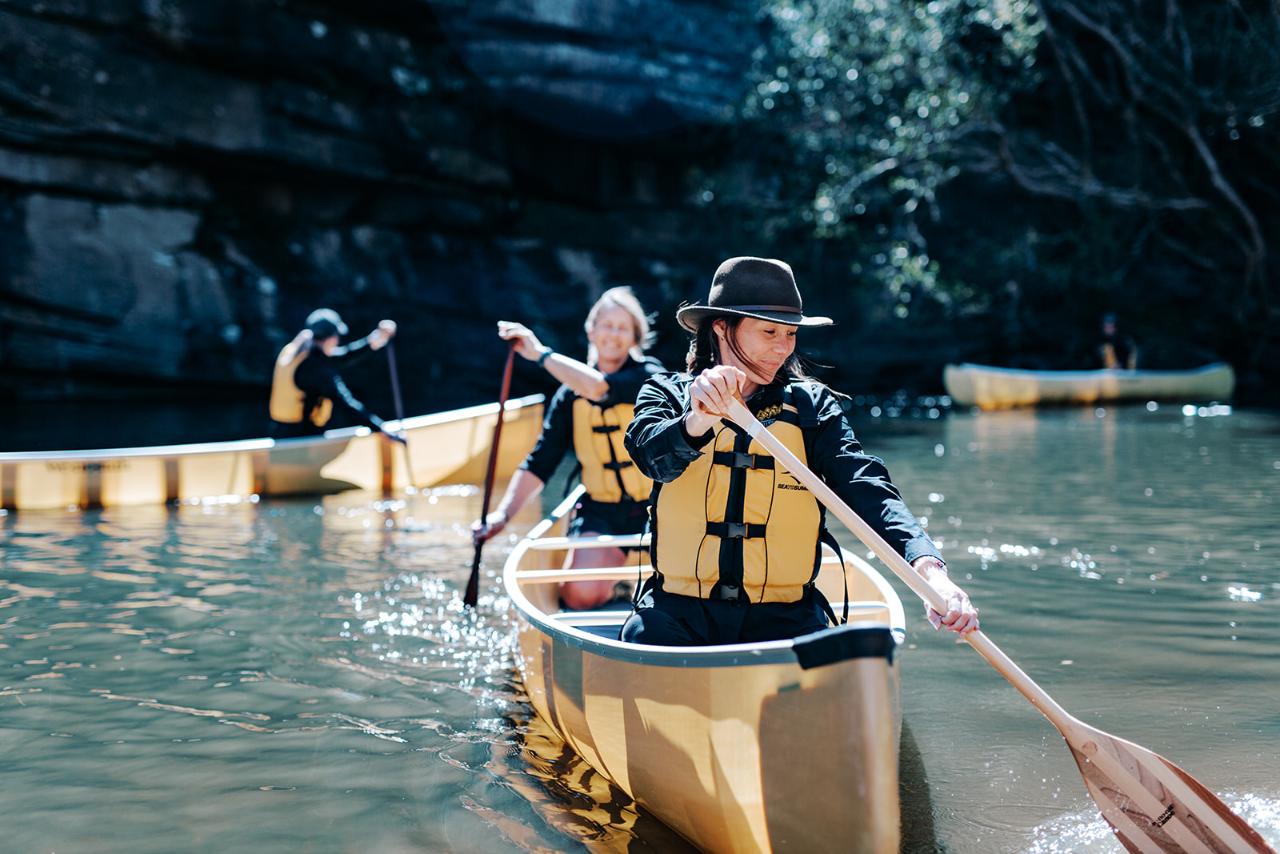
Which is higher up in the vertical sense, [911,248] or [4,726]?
[911,248]

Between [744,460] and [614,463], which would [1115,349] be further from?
[744,460]

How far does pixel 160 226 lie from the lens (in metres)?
17.4

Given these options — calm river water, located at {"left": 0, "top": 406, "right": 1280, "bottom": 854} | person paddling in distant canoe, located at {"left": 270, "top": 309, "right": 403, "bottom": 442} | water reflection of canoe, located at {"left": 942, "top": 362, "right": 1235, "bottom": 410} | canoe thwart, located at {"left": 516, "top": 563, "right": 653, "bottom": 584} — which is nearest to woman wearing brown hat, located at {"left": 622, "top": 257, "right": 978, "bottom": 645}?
calm river water, located at {"left": 0, "top": 406, "right": 1280, "bottom": 854}

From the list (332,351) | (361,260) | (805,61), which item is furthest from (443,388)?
(332,351)

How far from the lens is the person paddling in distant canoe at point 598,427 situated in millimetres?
4629

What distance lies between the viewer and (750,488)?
107 inches

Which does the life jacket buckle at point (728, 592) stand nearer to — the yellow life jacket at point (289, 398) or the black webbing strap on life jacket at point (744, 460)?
the black webbing strap on life jacket at point (744, 460)

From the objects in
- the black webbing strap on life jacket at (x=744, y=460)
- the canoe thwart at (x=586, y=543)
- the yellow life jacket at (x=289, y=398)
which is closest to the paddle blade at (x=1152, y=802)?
the black webbing strap on life jacket at (x=744, y=460)

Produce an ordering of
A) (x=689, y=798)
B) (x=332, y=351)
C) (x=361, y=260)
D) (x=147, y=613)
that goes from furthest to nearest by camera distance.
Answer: (x=361, y=260) < (x=332, y=351) < (x=147, y=613) < (x=689, y=798)

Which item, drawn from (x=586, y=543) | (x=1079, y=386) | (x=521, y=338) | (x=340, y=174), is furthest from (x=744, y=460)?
(x=340, y=174)

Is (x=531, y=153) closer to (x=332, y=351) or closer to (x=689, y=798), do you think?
(x=332, y=351)

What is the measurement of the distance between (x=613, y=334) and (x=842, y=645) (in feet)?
8.80

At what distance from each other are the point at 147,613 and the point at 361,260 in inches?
571

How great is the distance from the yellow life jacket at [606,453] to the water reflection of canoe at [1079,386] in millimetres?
12844
